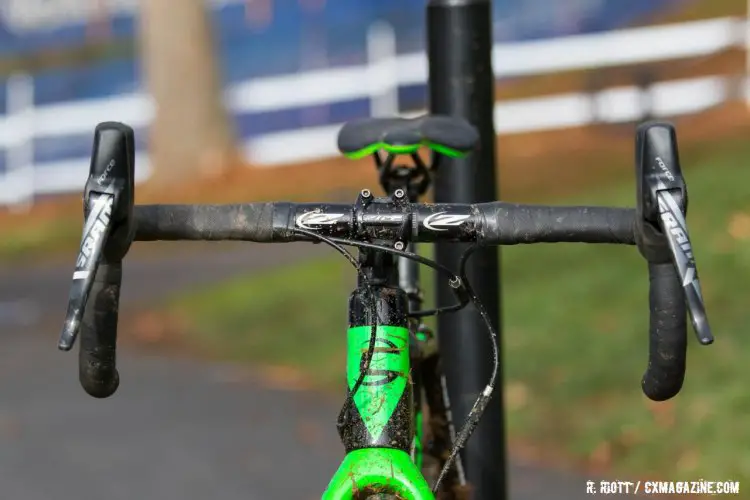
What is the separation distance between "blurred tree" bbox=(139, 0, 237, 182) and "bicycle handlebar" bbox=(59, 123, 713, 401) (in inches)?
677

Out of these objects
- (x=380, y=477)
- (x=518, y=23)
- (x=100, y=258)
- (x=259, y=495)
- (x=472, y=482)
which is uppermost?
(x=518, y=23)

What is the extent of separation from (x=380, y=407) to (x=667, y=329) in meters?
0.62

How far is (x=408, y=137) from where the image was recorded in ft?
13.6

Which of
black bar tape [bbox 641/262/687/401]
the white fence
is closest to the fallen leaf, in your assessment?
black bar tape [bbox 641/262/687/401]

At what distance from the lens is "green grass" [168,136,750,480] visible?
775 centimetres

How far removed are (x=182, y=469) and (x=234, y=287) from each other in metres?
5.42

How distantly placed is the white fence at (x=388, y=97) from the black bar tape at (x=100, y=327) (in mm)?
15216

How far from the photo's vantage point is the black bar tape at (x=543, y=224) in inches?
134

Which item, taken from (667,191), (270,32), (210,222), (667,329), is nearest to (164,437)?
(210,222)

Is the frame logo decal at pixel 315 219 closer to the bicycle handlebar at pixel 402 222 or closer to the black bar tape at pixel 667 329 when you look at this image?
the bicycle handlebar at pixel 402 222

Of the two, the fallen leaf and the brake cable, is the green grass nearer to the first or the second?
the fallen leaf

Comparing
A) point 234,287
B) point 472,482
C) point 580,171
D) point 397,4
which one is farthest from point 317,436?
point 397,4

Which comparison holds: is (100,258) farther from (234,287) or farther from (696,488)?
(234,287)

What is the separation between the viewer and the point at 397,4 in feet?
84.0
